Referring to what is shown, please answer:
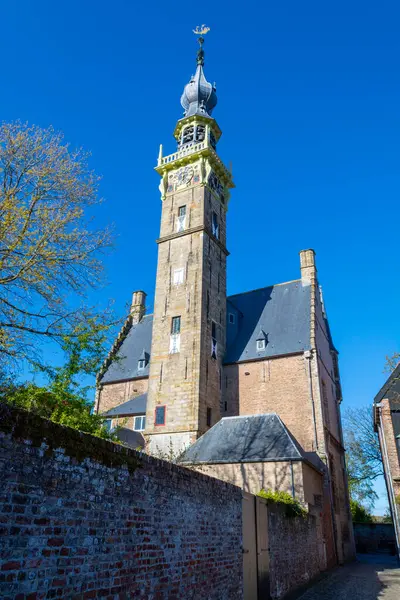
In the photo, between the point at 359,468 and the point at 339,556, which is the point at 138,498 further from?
the point at 359,468

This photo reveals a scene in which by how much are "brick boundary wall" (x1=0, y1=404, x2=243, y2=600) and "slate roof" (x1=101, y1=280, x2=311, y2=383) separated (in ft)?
61.9

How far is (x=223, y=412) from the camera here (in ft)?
85.4

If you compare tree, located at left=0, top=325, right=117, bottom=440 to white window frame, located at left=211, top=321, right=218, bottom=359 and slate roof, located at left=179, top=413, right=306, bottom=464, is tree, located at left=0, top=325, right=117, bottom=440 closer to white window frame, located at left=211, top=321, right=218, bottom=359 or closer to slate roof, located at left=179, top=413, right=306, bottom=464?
slate roof, located at left=179, top=413, right=306, bottom=464

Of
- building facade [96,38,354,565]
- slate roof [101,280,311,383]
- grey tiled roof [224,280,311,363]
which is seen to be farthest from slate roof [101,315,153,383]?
grey tiled roof [224,280,311,363]

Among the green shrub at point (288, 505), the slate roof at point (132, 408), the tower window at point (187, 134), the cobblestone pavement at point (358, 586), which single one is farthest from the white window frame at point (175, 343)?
the tower window at point (187, 134)

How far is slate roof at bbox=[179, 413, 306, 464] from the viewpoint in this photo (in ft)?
56.1

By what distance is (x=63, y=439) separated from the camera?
4.36 m

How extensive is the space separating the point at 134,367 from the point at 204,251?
10207 mm

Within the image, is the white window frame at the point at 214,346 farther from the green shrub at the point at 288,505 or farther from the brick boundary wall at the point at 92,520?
the brick boundary wall at the point at 92,520

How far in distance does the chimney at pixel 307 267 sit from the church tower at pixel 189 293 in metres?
5.37

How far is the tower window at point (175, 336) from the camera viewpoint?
25519 mm

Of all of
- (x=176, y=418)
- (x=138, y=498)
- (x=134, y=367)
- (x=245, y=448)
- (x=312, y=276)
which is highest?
(x=312, y=276)

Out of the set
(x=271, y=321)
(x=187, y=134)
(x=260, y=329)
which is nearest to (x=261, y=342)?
(x=260, y=329)

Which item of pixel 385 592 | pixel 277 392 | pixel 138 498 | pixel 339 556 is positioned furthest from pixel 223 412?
pixel 138 498
